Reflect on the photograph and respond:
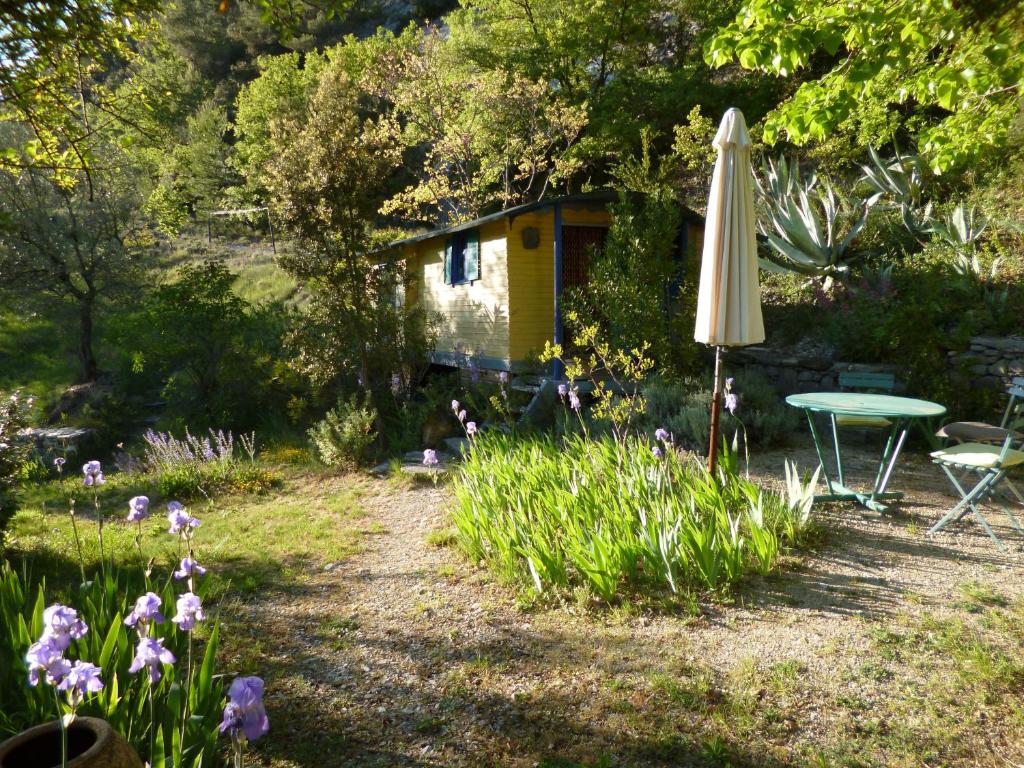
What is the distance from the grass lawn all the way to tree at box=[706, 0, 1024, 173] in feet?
9.32

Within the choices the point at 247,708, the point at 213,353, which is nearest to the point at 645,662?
Answer: the point at 247,708

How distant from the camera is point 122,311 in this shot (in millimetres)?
17172

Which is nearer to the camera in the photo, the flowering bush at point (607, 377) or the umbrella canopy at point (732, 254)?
the umbrella canopy at point (732, 254)

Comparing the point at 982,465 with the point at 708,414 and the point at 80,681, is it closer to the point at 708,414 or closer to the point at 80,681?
the point at 708,414

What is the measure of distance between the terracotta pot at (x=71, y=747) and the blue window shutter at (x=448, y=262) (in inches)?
406

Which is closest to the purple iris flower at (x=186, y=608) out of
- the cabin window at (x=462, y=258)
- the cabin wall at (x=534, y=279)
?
the cabin wall at (x=534, y=279)

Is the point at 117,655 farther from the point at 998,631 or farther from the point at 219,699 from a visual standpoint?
the point at 998,631

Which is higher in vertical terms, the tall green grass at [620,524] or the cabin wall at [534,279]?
the cabin wall at [534,279]

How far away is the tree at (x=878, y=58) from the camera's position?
3592mm

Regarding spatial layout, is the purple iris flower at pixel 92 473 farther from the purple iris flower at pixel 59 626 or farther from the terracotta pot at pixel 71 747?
the purple iris flower at pixel 59 626

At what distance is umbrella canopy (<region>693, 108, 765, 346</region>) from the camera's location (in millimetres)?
4148

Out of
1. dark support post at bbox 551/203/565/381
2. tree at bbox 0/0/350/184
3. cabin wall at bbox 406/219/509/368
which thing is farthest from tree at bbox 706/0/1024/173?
cabin wall at bbox 406/219/509/368

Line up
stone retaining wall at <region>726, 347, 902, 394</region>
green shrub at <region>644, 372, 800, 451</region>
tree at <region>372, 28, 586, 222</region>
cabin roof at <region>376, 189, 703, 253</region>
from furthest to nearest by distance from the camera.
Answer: tree at <region>372, 28, 586, 222</region> < cabin roof at <region>376, 189, 703, 253</region> < stone retaining wall at <region>726, 347, 902, 394</region> < green shrub at <region>644, 372, 800, 451</region>

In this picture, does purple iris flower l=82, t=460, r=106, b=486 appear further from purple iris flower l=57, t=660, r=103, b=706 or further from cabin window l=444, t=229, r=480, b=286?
cabin window l=444, t=229, r=480, b=286
